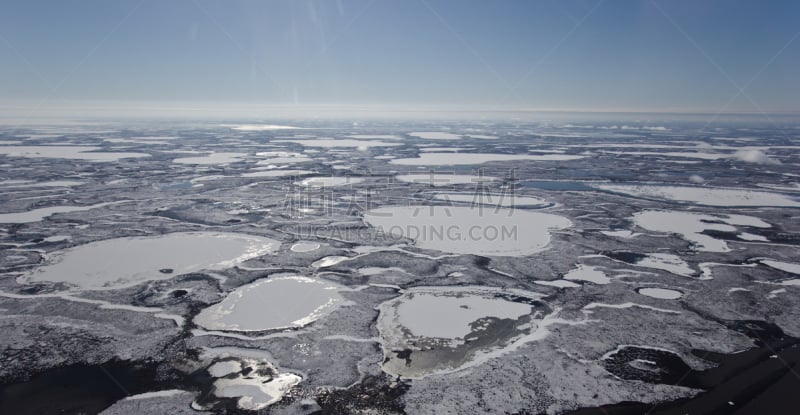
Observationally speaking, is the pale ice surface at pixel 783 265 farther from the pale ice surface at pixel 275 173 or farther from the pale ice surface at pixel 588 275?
the pale ice surface at pixel 275 173

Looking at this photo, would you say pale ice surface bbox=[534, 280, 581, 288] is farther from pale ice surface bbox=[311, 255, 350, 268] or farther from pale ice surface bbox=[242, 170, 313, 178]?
pale ice surface bbox=[242, 170, 313, 178]

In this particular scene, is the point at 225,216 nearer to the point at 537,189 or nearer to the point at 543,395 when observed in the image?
the point at 543,395

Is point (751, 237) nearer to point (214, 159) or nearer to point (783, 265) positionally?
point (783, 265)

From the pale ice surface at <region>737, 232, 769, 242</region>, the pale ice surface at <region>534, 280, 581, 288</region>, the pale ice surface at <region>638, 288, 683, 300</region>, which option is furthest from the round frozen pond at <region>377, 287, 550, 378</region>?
the pale ice surface at <region>737, 232, 769, 242</region>

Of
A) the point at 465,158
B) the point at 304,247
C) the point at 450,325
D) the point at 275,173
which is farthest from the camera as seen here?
the point at 465,158

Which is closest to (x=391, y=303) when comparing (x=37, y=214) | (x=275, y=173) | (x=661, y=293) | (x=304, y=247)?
(x=304, y=247)

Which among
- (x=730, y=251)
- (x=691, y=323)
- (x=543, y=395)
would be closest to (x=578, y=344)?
(x=543, y=395)
